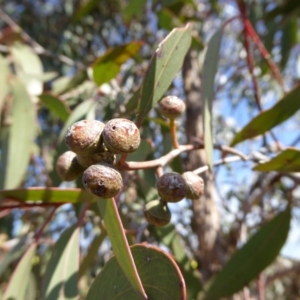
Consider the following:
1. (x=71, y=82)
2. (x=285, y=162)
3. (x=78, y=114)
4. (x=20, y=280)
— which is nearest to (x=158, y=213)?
(x=285, y=162)

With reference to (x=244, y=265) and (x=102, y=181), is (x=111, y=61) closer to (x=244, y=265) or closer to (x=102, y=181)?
(x=244, y=265)

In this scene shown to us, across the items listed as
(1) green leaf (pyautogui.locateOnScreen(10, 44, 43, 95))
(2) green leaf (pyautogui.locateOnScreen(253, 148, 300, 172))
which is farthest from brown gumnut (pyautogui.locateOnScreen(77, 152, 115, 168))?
(1) green leaf (pyautogui.locateOnScreen(10, 44, 43, 95))

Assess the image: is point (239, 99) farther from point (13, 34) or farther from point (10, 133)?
point (10, 133)

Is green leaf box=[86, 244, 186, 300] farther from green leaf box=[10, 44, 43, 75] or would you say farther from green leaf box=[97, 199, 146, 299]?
green leaf box=[10, 44, 43, 75]

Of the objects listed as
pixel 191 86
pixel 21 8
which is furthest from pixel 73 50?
pixel 191 86

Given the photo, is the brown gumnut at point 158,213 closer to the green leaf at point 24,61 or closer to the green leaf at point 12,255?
the green leaf at point 12,255
